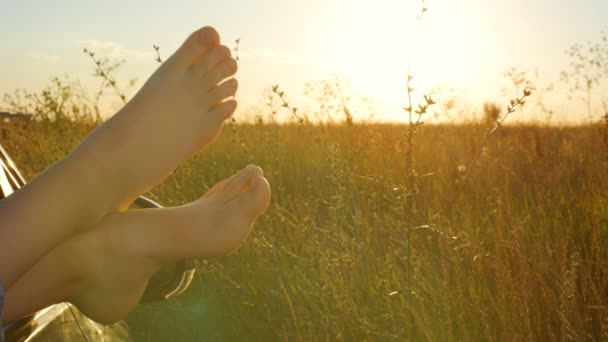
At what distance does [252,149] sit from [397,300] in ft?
8.55

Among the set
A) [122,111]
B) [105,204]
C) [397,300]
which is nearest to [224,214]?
[105,204]

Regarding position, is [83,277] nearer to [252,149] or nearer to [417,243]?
[417,243]

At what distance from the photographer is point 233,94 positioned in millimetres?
2119

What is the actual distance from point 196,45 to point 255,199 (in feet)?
1.85

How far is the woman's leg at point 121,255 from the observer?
1.27 metres

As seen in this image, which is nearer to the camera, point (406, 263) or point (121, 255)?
point (121, 255)

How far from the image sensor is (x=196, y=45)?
1.96 meters

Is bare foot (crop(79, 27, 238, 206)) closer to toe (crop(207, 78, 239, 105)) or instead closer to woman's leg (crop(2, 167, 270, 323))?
toe (crop(207, 78, 239, 105))

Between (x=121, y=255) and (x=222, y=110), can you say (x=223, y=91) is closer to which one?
(x=222, y=110)

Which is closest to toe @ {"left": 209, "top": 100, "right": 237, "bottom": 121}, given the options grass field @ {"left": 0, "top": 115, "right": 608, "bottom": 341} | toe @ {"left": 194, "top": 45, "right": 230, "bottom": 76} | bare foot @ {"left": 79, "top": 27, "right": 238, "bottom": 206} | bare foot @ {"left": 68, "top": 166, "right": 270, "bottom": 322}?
bare foot @ {"left": 79, "top": 27, "right": 238, "bottom": 206}

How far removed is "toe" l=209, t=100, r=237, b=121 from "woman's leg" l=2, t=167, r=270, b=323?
424 mm

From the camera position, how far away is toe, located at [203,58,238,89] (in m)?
2.01

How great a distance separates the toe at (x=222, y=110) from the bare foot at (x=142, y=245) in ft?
1.35

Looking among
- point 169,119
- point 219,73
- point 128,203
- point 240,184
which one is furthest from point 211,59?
point 128,203
